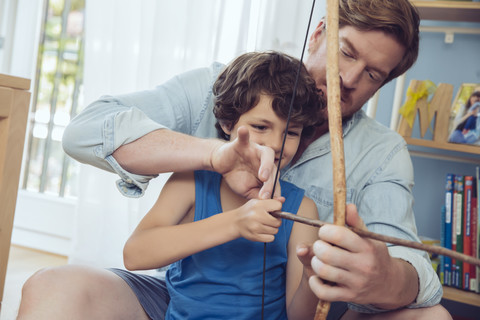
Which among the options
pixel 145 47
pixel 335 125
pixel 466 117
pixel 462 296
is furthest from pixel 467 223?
pixel 145 47

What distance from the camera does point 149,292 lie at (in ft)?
3.19

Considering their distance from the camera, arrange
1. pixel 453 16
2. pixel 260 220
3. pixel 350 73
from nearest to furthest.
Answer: pixel 260 220 < pixel 350 73 < pixel 453 16

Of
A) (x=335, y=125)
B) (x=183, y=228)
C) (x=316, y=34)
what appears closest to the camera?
(x=335, y=125)

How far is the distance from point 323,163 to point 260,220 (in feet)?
1.56

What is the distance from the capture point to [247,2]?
177 centimetres

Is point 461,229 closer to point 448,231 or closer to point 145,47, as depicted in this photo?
point 448,231

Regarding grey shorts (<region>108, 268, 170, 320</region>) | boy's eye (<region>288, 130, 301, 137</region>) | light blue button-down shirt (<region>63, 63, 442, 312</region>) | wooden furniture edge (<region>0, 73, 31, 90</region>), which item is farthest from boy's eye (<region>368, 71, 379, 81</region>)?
wooden furniture edge (<region>0, 73, 31, 90</region>)

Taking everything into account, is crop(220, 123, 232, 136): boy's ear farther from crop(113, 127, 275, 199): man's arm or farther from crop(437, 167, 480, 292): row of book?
crop(437, 167, 480, 292): row of book

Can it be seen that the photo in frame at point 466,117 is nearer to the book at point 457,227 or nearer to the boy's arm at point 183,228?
the book at point 457,227

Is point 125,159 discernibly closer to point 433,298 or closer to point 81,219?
point 433,298

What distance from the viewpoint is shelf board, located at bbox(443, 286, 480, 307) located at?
1.49 m

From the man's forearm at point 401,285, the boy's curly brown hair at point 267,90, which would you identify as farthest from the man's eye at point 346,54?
the man's forearm at point 401,285

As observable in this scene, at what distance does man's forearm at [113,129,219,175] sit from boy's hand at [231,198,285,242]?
0.17 meters

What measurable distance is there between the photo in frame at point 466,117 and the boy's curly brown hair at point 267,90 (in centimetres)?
62
